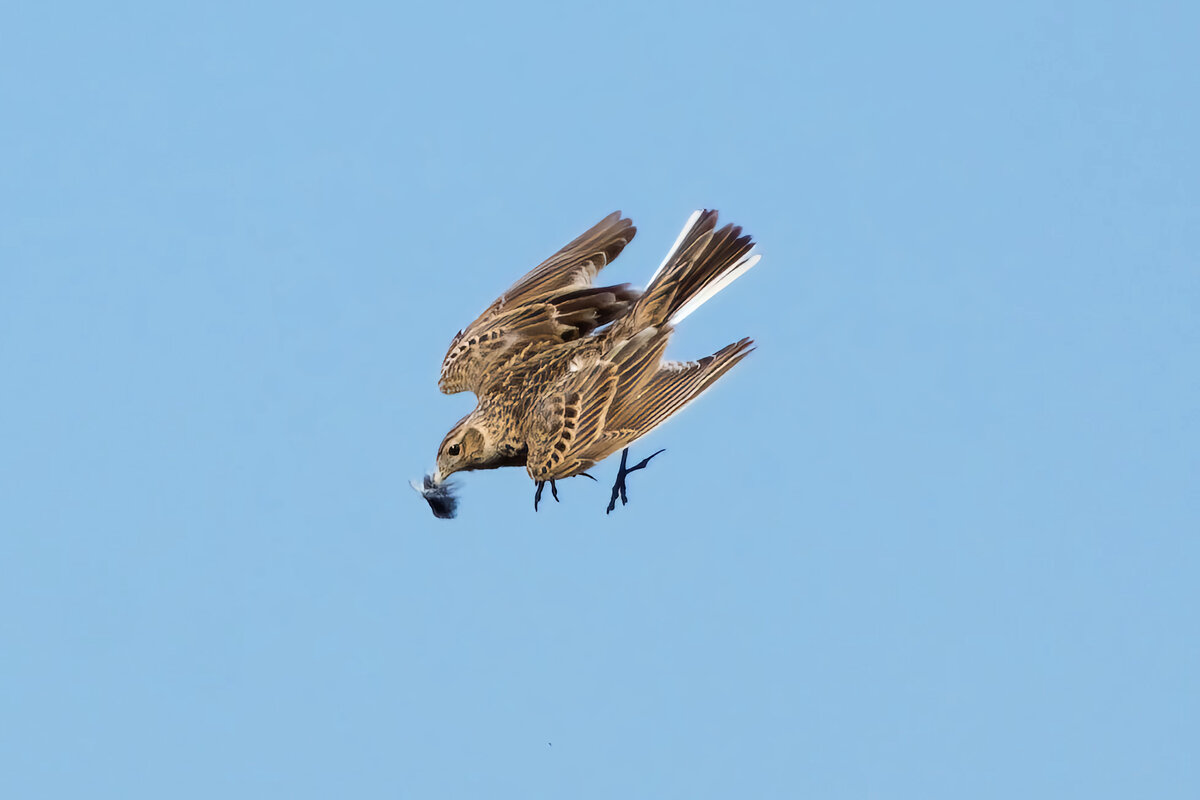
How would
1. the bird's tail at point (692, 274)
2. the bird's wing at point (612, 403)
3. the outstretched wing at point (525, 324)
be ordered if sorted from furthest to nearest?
1. the outstretched wing at point (525, 324)
2. the bird's tail at point (692, 274)
3. the bird's wing at point (612, 403)

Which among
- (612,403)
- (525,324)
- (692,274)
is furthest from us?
(525,324)

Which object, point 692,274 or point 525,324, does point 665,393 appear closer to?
point 692,274

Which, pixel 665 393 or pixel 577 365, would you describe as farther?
pixel 577 365

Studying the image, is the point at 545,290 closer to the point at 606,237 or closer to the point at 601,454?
the point at 606,237

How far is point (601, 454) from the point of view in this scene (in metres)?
5.86

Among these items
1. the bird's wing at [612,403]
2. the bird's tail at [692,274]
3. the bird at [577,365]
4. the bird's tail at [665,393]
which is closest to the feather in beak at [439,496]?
the bird at [577,365]

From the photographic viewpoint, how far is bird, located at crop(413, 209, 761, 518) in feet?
19.3

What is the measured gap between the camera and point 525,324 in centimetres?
653

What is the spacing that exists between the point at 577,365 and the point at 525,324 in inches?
19.1

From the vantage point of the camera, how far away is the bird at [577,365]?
19.3 ft

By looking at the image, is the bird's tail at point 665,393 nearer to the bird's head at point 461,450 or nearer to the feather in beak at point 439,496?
the bird's head at point 461,450

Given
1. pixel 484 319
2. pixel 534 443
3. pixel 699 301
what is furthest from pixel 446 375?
pixel 699 301

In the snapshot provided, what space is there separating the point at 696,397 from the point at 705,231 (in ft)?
2.46

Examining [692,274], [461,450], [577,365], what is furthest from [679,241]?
[461,450]
